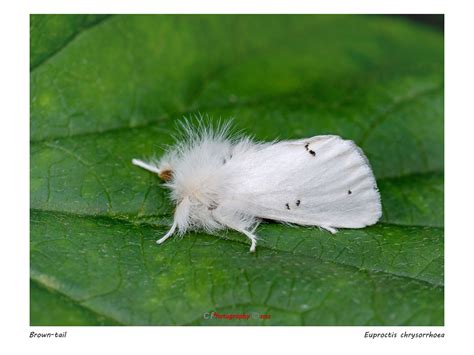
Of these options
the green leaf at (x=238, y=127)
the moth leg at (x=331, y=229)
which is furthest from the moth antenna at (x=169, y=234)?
the moth leg at (x=331, y=229)

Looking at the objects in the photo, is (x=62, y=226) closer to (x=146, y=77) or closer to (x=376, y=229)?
(x=146, y=77)

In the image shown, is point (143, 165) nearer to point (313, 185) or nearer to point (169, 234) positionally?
point (169, 234)

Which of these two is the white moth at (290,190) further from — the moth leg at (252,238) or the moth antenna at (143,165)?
the moth antenna at (143,165)

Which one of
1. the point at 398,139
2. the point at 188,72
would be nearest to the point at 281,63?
the point at 188,72

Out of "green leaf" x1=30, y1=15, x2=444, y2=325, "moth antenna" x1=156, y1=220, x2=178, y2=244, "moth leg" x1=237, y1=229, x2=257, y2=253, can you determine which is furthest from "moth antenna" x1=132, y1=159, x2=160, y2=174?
"moth leg" x1=237, y1=229, x2=257, y2=253

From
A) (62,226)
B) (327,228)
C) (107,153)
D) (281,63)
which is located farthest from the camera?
(281,63)

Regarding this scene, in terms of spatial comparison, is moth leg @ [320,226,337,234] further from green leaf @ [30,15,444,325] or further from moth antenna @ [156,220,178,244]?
moth antenna @ [156,220,178,244]
